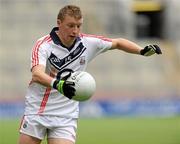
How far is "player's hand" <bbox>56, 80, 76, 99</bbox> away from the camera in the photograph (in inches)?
268

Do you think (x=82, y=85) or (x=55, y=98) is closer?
(x=82, y=85)

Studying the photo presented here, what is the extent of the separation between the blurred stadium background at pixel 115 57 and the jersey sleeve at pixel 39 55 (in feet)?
55.0

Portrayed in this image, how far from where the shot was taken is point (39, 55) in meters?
7.50

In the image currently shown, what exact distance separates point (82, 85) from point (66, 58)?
32.2 inches

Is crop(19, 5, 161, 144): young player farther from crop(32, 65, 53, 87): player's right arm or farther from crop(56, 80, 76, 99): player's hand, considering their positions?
crop(56, 80, 76, 99): player's hand

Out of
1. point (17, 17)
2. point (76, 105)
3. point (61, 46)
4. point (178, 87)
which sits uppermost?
point (61, 46)

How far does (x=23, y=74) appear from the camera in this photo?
28.3 metres

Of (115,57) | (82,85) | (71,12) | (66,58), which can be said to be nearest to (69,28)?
(71,12)

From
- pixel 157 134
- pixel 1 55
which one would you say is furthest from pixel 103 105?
pixel 157 134

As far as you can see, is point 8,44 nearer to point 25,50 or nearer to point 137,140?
point 25,50

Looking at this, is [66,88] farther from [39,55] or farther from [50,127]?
[50,127]

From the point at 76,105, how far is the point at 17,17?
76.0 feet

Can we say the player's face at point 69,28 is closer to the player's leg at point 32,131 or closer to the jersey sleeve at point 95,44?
the jersey sleeve at point 95,44

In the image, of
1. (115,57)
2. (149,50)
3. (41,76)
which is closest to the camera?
(41,76)
